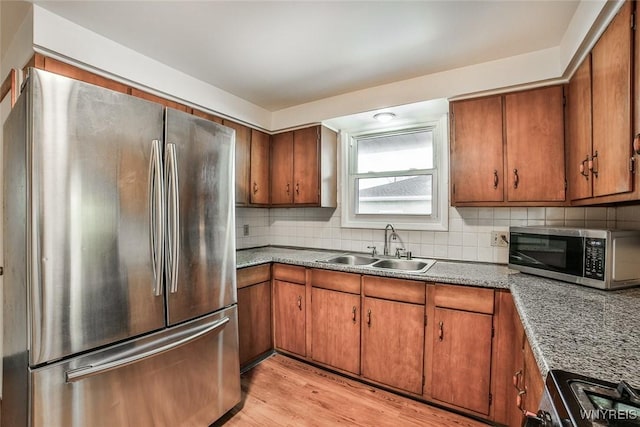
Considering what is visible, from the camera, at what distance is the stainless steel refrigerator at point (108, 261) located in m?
1.08

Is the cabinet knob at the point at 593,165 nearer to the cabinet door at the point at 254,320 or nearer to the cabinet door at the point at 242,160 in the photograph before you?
the cabinet door at the point at 254,320

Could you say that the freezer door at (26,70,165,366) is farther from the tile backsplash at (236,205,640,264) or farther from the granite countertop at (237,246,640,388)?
the tile backsplash at (236,205,640,264)

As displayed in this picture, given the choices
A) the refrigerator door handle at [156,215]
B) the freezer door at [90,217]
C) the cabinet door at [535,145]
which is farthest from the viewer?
the cabinet door at [535,145]


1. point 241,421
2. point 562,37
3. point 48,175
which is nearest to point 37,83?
point 48,175

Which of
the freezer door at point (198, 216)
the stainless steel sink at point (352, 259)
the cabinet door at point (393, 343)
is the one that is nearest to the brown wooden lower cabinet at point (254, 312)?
the freezer door at point (198, 216)

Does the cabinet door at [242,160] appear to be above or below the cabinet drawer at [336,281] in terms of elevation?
above

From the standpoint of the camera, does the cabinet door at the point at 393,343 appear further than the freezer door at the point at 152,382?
Yes

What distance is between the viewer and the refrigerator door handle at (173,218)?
1434mm

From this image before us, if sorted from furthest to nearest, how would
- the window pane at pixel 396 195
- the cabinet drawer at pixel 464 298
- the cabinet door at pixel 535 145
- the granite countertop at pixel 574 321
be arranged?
the window pane at pixel 396 195
the cabinet door at pixel 535 145
the cabinet drawer at pixel 464 298
the granite countertop at pixel 574 321

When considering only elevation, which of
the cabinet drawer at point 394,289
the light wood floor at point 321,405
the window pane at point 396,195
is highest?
the window pane at point 396,195

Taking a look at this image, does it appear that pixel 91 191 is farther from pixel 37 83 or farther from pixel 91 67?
pixel 91 67

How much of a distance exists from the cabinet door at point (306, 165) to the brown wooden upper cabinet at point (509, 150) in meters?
1.24

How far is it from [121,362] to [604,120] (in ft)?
8.10

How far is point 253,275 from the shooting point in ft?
7.95
